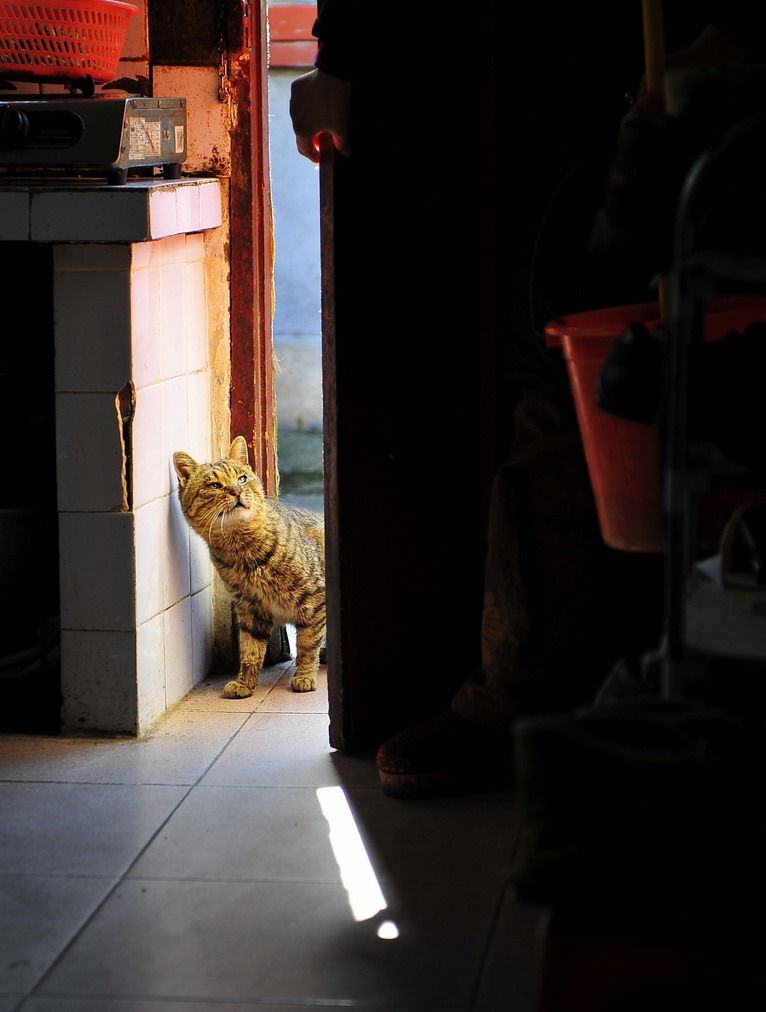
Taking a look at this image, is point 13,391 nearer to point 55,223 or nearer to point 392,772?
point 55,223

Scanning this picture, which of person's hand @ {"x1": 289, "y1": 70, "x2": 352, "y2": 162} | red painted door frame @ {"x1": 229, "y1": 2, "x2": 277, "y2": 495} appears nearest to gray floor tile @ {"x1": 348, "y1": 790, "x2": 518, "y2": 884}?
red painted door frame @ {"x1": 229, "y1": 2, "x2": 277, "y2": 495}

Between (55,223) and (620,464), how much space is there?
1463mm

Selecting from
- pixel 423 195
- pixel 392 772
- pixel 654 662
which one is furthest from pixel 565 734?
pixel 423 195

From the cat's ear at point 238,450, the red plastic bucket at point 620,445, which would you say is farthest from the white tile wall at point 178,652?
the red plastic bucket at point 620,445

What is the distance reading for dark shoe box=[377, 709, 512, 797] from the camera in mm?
2373

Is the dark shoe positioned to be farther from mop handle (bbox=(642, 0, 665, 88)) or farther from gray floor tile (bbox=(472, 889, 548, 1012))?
mop handle (bbox=(642, 0, 665, 88))

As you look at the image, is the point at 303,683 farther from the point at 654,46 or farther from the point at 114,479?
the point at 654,46

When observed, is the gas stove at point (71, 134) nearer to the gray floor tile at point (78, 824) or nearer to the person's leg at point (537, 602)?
the person's leg at point (537, 602)

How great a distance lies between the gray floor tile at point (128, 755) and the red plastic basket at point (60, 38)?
4.58ft

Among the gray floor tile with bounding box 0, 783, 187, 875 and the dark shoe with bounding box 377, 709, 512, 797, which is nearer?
the gray floor tile with bounding box 0, 783, 187, 875

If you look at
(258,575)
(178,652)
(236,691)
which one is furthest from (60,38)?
(236,691)

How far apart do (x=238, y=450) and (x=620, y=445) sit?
1.60 m

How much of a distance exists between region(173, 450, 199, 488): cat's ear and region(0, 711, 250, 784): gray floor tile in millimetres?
533

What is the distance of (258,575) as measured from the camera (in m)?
3.04
